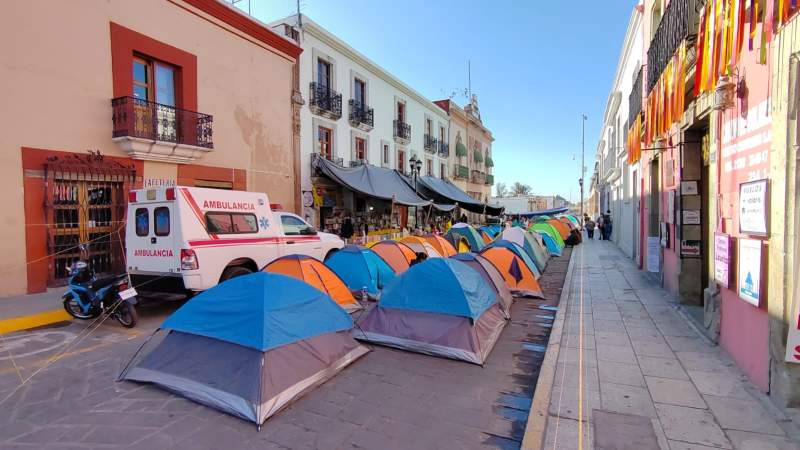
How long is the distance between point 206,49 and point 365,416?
43.0 ft

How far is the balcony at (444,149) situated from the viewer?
3161 cm

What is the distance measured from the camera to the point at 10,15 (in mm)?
8578

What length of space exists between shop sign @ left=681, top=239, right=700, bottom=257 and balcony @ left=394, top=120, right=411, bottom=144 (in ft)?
60.8

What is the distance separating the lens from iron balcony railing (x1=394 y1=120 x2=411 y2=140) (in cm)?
2464

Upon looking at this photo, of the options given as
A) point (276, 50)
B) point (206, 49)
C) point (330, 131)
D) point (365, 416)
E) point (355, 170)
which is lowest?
point (365, 416)

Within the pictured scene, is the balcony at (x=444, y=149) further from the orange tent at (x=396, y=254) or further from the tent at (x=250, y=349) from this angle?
the tent at (x=250, y=349)

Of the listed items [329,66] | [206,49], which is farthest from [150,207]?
[329,66]

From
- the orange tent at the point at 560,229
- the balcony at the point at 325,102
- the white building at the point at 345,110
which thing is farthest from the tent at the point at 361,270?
the orange tent at the point at 560,229

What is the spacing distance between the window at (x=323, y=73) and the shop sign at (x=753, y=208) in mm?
16394

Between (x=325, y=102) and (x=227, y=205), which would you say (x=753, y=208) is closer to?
(x=227, y=205)

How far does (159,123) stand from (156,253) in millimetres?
5414

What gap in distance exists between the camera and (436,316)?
5.67 metres

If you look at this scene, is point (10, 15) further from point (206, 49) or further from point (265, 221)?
point (265, 221)

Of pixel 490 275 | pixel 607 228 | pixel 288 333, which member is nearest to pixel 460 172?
pixel 607 228
